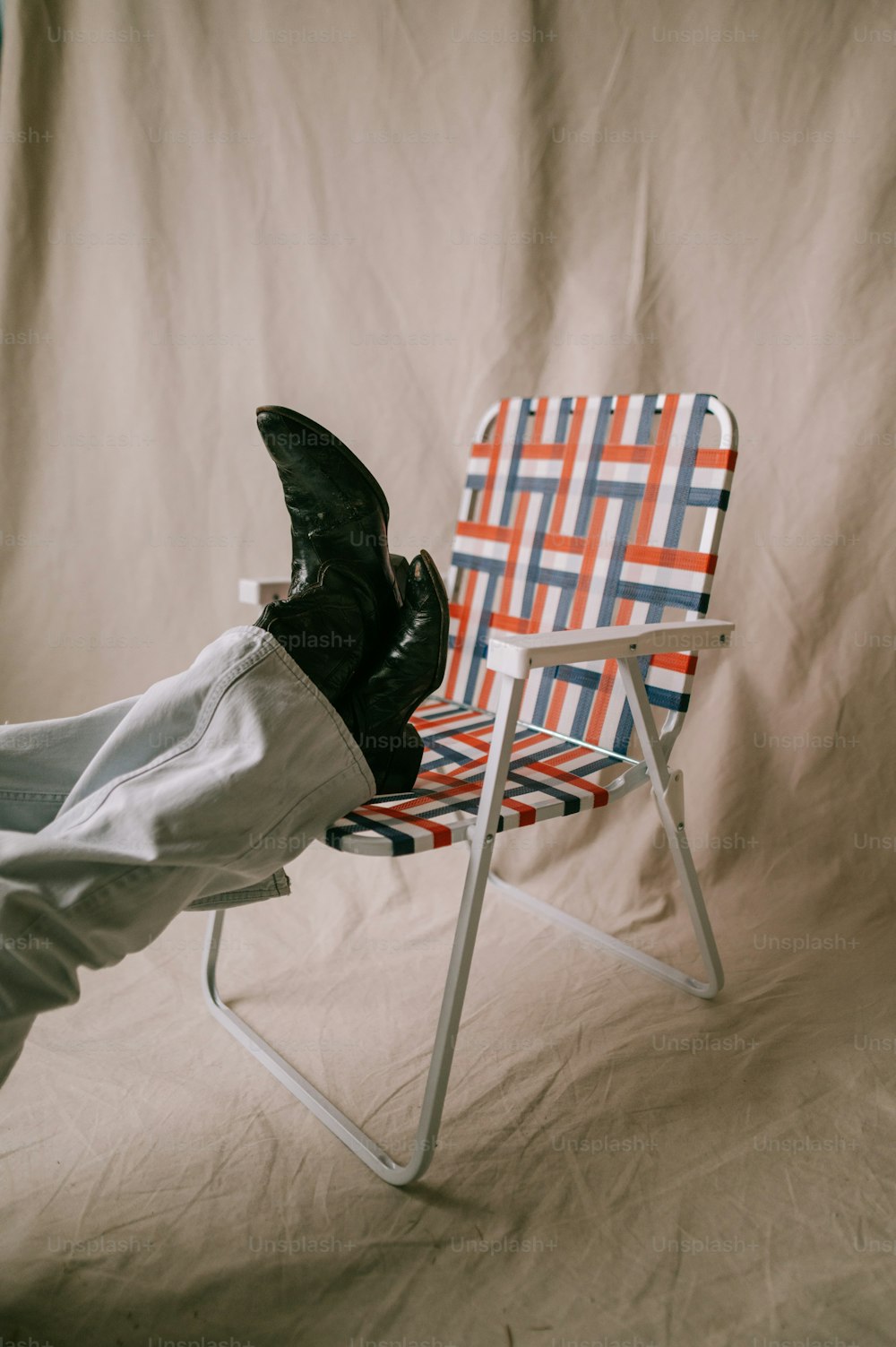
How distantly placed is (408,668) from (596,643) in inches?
8.6

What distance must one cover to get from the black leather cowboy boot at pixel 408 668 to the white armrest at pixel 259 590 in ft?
1.34

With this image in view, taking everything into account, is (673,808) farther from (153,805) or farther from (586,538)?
(153,805)

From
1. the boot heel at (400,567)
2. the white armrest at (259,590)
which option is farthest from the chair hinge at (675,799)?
the white armrest at (259,590)

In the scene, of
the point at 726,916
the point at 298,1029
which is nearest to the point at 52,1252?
the point at 298,1029

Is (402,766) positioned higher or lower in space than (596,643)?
lower

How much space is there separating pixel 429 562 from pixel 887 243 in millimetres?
991

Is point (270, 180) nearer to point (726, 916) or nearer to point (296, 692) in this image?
point (296, 692)

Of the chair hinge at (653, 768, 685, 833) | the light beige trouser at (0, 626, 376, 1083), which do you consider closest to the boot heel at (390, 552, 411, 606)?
the light beige trouser at (0, 626, 376, 1083)

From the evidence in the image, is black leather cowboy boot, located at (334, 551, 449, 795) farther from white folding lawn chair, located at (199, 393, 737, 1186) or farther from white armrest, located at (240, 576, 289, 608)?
white armrest, located at (240, 576, 289, 608)

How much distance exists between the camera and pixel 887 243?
1555 mm

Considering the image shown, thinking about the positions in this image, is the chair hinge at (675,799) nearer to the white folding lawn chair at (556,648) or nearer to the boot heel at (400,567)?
the white folding lawn chair at (556,648)

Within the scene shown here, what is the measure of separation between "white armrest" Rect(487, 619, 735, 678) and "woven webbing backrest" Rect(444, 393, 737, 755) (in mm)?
89

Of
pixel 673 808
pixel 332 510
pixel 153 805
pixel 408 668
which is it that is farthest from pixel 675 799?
pixel 153 805

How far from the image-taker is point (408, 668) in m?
1.15
